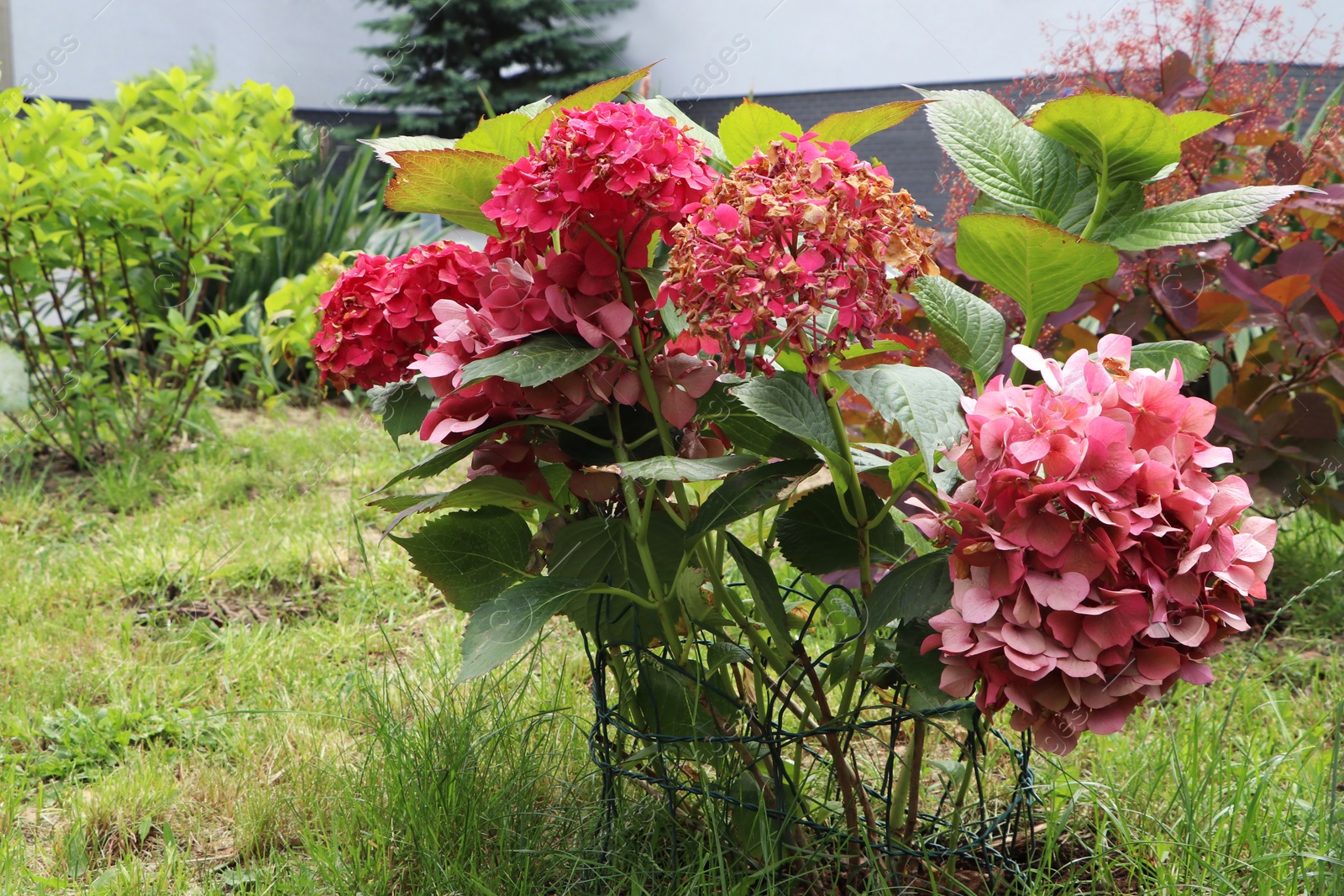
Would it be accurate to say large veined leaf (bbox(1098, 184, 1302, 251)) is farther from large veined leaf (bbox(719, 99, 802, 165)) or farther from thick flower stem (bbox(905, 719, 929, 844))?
thick flower stem (bbox(905, 719, 929, 844))

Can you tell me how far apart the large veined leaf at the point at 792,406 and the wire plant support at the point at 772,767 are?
194 millimetres

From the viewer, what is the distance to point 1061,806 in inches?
46.7

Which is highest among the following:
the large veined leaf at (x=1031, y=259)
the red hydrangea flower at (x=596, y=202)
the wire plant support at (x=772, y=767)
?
the red hydrangea flower at (x=596, y=202)

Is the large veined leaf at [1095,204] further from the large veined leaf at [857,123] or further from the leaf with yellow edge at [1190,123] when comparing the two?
the large veined leaf at [857,123]

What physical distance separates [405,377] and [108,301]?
217 cm

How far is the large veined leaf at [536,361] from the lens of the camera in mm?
697

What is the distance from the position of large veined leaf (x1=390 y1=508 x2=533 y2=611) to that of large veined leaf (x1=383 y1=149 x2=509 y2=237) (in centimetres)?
29

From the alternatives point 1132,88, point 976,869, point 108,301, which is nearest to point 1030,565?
point 976,869

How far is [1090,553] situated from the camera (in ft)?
2.17

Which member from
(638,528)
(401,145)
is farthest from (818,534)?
(401,145)

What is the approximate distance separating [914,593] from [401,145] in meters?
0.56

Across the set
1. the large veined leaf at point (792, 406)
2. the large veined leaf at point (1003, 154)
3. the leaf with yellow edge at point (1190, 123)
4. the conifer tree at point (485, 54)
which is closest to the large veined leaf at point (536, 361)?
the large veined leaf at point (792, 406)

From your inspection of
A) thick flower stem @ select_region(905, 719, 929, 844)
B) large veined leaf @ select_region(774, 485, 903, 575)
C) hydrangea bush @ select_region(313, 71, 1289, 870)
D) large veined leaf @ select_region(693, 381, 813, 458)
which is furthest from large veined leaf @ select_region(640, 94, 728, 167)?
thick flower stem @ select_region(905, 719, 929, 844)

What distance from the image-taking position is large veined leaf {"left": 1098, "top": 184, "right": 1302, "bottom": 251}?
2.45 ft
